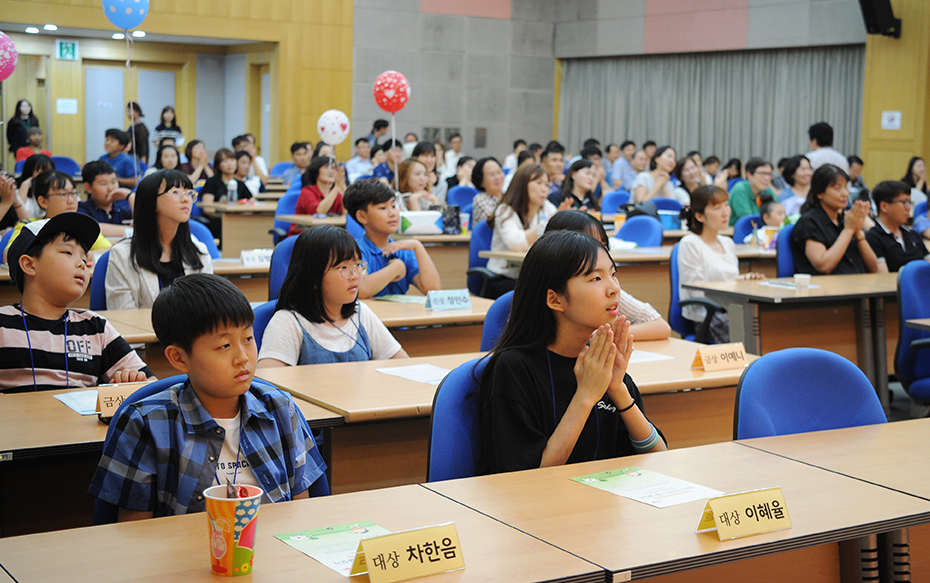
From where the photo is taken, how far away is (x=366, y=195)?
422 centimetres

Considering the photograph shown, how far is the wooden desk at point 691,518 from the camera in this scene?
1.50 metres

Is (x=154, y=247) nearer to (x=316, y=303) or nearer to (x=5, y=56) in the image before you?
(x=316, y=303)

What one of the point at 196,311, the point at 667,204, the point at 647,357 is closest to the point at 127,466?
the point at 196,311

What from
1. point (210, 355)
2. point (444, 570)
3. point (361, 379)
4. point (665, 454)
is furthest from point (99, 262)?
point (444, 570)

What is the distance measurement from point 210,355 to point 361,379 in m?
0.98

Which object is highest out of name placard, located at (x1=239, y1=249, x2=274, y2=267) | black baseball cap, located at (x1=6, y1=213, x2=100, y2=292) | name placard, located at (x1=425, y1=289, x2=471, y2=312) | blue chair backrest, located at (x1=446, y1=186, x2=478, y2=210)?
blue chair backrest, located at (x1=446, y1=186, x2=478, y2=210)

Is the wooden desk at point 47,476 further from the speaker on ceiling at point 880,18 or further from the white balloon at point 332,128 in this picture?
the speaker on ceiling at point 880,18

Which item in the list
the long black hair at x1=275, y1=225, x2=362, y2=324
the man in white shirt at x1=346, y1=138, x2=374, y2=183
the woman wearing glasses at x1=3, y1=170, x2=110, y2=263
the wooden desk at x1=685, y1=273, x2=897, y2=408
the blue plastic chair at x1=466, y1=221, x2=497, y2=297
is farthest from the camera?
the man in white shirt at x1=346, y1=138, x2=374, y2=183

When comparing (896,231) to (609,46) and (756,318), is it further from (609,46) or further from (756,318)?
(609,46)

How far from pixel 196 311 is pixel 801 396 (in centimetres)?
141

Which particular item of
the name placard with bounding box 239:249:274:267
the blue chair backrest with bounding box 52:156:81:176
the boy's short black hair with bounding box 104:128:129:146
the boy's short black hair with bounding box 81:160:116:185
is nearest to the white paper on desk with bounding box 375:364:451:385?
the name placard with bounding box 239:249:274:267

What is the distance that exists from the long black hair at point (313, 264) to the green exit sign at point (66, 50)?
1190cm

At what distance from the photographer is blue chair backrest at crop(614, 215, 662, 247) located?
6688 mm

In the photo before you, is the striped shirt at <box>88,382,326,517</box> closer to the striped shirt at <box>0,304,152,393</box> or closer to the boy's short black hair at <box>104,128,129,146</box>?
the striped shirt at <box>0,304,152,393</box>
